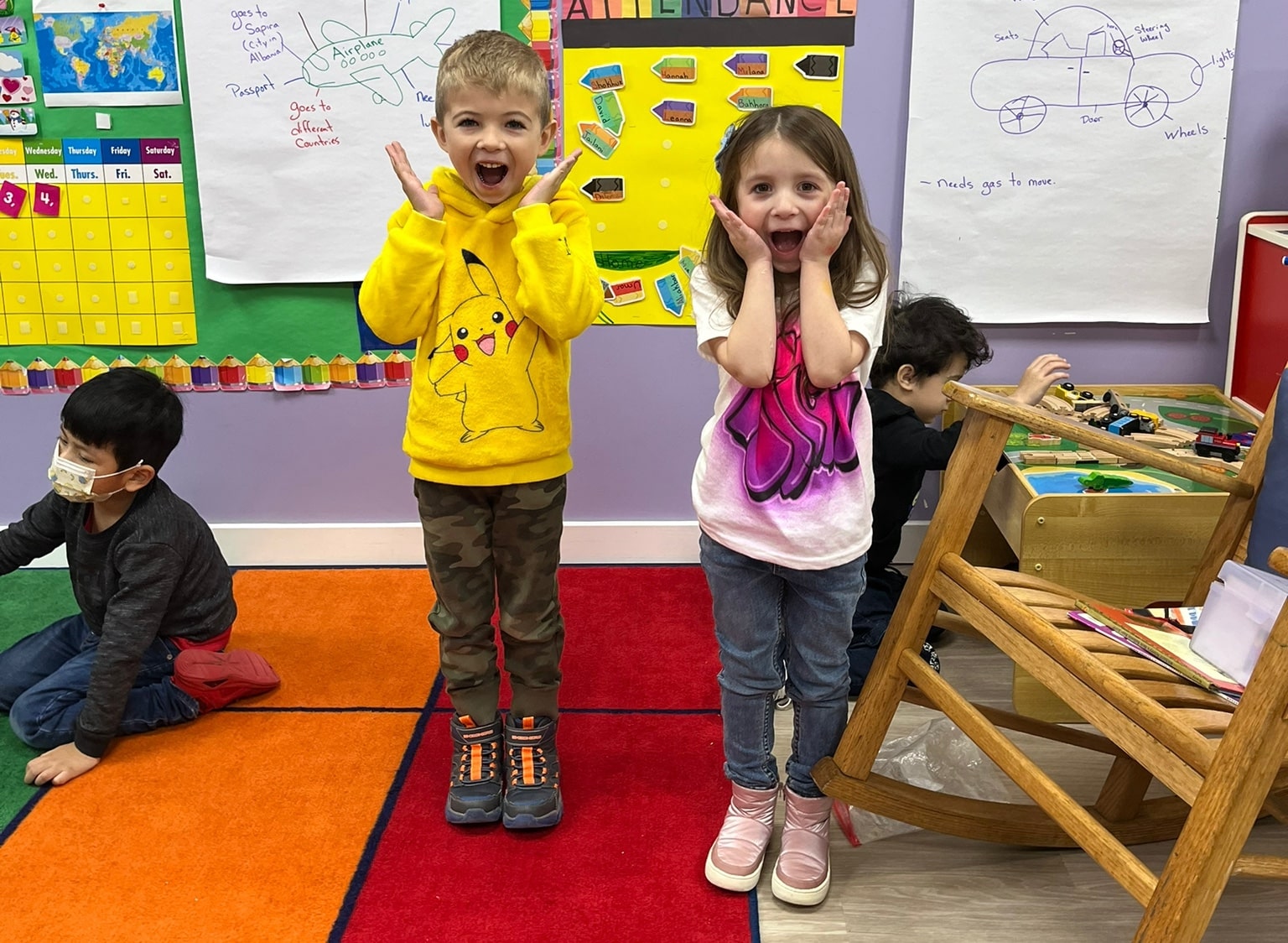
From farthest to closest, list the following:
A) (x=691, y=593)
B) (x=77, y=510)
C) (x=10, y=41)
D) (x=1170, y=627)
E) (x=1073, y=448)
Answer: (x=691, y=593)
(x=10, y=41)
(x=1073, y=448)
(x=77, y=510)
(x=1170, y=627)

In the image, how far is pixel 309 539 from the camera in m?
2.36

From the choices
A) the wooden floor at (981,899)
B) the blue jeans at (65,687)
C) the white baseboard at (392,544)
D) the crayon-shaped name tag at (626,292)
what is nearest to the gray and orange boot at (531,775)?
the wooden floor at (981,899)

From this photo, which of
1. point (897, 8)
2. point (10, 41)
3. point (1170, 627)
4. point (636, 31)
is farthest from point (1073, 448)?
point (10, 41)

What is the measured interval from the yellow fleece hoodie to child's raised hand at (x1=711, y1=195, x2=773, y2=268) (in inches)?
8.7

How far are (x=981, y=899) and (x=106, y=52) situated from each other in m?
2.03

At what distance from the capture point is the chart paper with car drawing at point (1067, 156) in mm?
2031

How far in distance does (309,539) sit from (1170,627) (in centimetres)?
167

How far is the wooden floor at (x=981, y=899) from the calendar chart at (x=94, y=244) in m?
1.56

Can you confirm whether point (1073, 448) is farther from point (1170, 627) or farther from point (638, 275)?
point (638, 275)

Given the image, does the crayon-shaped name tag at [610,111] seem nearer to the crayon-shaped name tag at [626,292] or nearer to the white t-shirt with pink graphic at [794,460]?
the crayon-shaped name tag at [626,292]

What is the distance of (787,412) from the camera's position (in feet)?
4.15

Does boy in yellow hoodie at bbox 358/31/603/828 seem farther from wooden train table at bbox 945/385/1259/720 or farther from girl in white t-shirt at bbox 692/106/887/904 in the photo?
wooden train table at bbox 945/385/1259/720

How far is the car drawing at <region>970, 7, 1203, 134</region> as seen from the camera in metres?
2.03

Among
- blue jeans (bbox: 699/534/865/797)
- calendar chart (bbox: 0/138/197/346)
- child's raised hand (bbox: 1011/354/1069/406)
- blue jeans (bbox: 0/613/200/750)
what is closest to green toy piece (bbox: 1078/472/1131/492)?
child's raised hand (bbox: 1011/354/1069/406)
